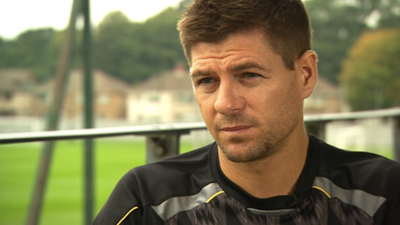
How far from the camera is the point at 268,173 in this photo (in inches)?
44.8

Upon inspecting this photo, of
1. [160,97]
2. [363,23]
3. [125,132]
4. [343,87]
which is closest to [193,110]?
[160,97]

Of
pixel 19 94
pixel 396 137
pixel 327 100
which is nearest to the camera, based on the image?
pixel 396 137

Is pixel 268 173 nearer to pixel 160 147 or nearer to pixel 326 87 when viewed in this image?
pixel 160 147

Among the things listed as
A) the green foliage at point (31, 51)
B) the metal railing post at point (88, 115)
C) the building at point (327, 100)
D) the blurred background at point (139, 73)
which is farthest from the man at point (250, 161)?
the building at point (327, 100)

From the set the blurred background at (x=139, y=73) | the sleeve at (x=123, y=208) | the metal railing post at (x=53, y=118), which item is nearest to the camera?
the sleeve at (x=123, y=208)

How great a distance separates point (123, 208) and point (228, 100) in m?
0.34

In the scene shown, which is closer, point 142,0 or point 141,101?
point 142,0

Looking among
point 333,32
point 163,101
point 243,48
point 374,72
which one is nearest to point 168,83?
point 163,101

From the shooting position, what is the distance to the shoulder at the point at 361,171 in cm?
113

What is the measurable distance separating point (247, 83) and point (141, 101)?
88.9ft

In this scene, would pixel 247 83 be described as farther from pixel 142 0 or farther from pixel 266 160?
pixel 142 0

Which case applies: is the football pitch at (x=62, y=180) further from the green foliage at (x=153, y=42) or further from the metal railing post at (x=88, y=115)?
the metal railing post at (x=88, y=115)

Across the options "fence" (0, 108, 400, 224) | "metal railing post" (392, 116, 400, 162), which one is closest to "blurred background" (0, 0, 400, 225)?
"metal railing post" (392, 116, 400, 162)

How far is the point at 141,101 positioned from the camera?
27969 mm
